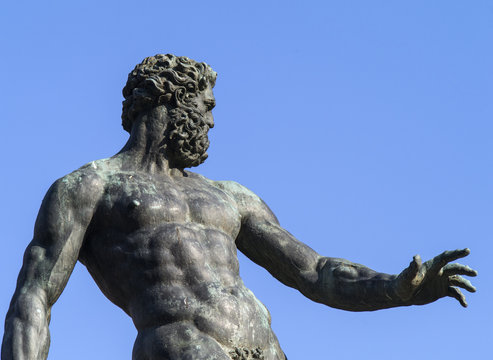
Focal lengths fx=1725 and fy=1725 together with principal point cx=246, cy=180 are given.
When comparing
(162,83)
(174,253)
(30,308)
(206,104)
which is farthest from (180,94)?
(30,308)

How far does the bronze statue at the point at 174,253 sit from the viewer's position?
14344 millimetres

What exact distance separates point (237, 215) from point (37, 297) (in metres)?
2.10

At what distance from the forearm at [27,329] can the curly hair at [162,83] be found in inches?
84.0

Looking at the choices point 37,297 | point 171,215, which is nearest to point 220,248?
point 171,215

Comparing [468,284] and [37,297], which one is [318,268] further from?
[37,297]

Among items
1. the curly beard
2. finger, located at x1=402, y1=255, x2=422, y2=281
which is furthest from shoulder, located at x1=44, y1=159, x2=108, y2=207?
finger, located at x1=402, y1=255, x2=422, y2=281

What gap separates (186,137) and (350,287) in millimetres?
1977

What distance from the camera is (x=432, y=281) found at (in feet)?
48.9

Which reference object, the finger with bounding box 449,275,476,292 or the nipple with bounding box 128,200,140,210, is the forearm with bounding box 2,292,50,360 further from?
the finger with bounding box 449,275,476,292

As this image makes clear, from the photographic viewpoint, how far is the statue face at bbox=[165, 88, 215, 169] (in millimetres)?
15367

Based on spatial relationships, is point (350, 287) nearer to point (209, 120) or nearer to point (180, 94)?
point (209, 120)

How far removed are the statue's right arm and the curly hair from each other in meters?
1.05

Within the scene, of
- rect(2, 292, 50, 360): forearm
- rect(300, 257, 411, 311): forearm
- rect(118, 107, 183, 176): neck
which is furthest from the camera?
A: rect(118, 107, 183, 176): neck

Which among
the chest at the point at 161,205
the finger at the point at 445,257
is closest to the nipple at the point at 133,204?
the chest at the point at 161,205
